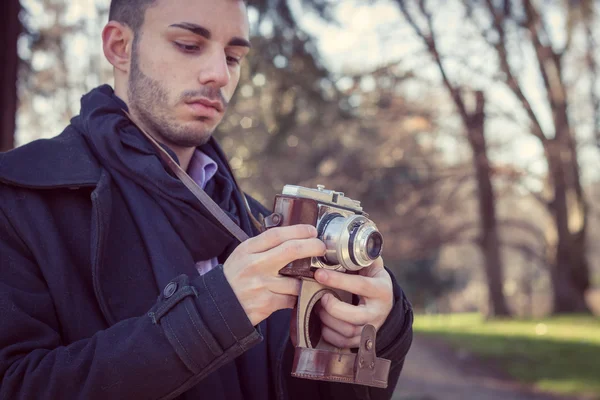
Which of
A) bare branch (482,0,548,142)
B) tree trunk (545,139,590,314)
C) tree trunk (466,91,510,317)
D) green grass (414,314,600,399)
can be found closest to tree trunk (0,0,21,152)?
green grass (414,314,600,399)

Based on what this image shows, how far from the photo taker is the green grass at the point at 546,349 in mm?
8789

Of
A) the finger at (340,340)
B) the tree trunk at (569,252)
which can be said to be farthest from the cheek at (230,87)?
the tree trunk at (569,252)

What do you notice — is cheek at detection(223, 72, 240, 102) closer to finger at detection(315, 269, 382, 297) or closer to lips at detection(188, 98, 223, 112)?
lips at detection(188, 98, 223, 112)

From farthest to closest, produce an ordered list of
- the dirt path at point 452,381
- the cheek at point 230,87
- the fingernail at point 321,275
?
the dirt path at point 452,381, the cheek at point 230,87, the fingernail at point 321,275

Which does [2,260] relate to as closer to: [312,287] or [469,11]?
[312,287]

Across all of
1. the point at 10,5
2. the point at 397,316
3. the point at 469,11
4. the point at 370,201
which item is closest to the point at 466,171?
the point at 370,201

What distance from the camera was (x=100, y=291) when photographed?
5.78 feet

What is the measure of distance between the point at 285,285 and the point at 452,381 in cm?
913

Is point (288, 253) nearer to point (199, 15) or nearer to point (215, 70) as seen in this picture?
point (215, 70)

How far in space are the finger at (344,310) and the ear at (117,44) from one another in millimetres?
1080

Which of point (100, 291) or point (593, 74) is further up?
point (593, 74)

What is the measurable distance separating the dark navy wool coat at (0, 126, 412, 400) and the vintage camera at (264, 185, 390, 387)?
6.0 inches

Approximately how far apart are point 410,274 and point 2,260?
23.7 m

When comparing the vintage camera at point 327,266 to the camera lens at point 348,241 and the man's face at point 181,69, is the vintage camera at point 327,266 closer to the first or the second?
the camera lens at point 348,241
